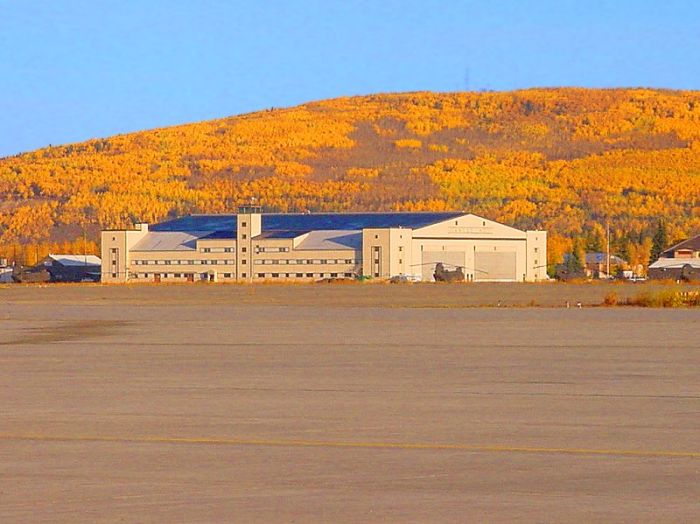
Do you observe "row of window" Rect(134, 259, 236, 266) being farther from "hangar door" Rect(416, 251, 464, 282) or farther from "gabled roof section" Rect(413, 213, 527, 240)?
"gabled roof section" Rect(413, 213, 527, 240)

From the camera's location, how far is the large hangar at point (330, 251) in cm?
14938

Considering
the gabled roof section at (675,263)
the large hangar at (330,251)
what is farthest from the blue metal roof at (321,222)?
the gabled roof section at (675,263)

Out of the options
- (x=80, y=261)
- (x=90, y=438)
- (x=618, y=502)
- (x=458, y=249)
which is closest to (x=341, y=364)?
(x=90, y=438)

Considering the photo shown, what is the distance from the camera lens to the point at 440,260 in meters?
152

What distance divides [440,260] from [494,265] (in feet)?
21.4

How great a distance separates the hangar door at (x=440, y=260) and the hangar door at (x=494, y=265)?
209cm

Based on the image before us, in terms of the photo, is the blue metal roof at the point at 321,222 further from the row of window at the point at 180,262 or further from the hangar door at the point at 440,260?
the row of window at the point at 180,262

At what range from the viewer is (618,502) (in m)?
11.5

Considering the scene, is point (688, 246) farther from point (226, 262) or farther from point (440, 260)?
point (226, 262)

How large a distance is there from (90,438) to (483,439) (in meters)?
4.22

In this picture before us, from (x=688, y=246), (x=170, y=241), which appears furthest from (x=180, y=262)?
(x=688, y=246)

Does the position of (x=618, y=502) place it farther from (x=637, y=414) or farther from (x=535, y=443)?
(x=637, y=414)

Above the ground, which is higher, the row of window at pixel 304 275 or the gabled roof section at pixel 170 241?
the gabled roof section at pixel 170 241

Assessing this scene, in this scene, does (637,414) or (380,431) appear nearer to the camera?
(380,431)
